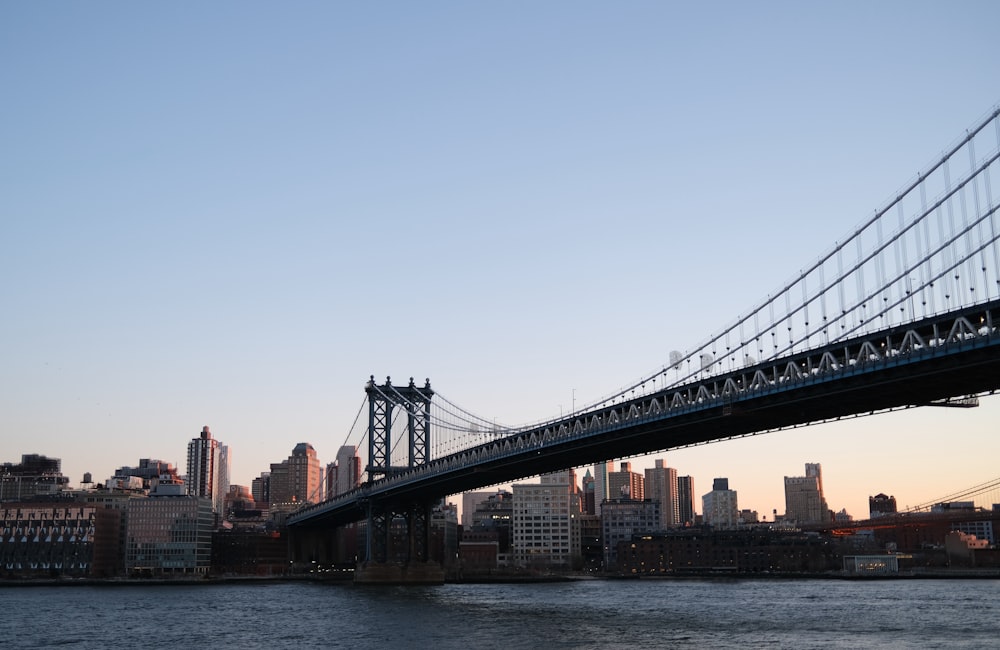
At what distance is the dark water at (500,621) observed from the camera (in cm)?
5466

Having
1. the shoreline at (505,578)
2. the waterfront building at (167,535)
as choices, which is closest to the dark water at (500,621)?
the shoreline at (505,578)

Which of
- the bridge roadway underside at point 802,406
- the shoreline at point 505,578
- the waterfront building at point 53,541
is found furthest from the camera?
the waterfront building at point 53,541

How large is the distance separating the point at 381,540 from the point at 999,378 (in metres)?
84.3

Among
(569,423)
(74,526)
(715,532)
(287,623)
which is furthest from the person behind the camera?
(715,532)

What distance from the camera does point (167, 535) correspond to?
16838 centimetres

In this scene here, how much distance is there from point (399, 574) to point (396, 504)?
289 inches

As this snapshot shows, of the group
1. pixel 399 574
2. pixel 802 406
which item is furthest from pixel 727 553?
pixel 802 406

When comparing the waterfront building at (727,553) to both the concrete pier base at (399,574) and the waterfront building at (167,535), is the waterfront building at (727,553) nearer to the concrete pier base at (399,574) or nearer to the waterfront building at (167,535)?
the waterfront building at (167,535)

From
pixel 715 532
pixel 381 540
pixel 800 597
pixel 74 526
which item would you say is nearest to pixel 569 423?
pixel 800 597

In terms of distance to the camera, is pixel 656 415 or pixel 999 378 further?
pixel 656 415

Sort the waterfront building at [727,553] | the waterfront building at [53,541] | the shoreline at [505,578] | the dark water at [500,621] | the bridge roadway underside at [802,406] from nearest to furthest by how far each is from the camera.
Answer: the bridge roadway underside at [802,406]
the dark water at [500,621]
the shoreline at [505,578]
the waterfront building at [53,541]
the waterfront building at [727,553]

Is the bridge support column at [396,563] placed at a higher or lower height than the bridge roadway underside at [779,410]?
lower

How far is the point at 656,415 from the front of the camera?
70000 millimetres

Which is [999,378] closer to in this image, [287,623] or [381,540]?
[287,623]
